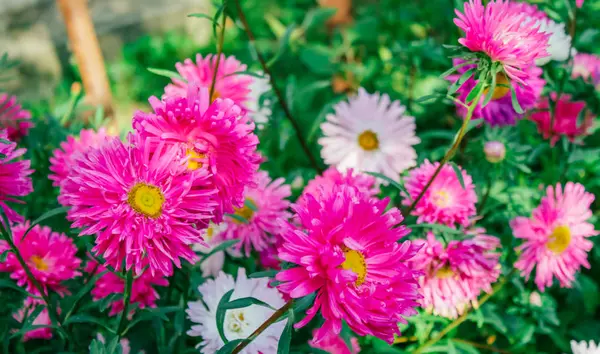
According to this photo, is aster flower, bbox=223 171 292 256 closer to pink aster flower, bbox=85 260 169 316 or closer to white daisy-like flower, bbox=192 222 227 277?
white daisy-like flower, bbox=192 222 227 277

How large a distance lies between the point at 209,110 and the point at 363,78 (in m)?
1.10

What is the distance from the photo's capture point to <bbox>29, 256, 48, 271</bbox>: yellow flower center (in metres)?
0.84

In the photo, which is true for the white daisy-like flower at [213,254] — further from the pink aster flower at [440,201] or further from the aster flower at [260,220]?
the pink aster flower at [440,201]

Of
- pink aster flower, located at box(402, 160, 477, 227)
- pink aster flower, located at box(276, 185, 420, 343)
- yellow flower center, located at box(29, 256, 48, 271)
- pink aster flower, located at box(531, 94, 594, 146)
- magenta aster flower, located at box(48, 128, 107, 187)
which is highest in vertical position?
pink aster flower, located at box(531, 94, 594, 146)

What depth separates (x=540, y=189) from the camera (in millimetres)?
1155

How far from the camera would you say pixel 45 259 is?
2.77 feet

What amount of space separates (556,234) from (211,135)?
61 cm

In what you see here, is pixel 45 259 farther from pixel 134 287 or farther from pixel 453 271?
pixel 453 271

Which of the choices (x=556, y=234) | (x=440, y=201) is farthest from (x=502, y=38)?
(x=556, y=234)

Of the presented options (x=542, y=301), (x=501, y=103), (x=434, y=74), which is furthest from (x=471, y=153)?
(x=434, y=74)

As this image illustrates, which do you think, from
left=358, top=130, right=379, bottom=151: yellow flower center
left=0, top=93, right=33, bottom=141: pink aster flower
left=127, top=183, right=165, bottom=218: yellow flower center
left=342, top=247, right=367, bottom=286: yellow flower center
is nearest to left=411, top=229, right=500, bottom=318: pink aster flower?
left=342, top=247, right=367, bottom=286: yellow flower center

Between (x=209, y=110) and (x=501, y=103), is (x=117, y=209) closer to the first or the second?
(x=209, y=110)

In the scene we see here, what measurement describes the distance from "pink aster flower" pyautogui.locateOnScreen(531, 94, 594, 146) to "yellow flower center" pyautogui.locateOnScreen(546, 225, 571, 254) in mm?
274

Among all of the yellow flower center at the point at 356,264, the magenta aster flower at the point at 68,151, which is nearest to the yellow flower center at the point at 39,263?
the magenta aster flower at the point at 68,151
